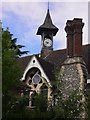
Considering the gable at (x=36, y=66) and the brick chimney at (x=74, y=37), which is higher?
the brick chimney at (x=74, y=37)

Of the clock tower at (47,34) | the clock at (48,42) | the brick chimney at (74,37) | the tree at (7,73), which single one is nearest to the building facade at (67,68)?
the brick chimney at (74,37)

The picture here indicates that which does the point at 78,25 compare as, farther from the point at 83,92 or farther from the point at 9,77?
the point at 9,77

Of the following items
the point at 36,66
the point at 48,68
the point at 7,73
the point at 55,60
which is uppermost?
the point at 55,60

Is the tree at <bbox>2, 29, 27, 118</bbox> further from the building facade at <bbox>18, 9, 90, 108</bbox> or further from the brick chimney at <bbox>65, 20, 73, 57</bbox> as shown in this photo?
the brick chimney at <bbox>65, 20, 73, 57</bbox>

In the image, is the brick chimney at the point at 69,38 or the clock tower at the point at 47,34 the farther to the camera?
the clock tower at the point at 47,34

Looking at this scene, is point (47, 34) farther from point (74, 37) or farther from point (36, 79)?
point (74, 37)

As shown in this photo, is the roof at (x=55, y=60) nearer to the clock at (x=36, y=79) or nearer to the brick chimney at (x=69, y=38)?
the clock at (x=36, y=79)

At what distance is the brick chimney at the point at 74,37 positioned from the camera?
119 feet

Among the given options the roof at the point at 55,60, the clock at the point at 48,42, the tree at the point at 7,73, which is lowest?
the tree at the point at 7,73

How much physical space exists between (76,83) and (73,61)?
2.37 m

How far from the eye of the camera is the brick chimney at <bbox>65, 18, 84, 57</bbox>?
119 feet

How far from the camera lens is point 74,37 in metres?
36.6

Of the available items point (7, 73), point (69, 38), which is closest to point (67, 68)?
point (69, 38)

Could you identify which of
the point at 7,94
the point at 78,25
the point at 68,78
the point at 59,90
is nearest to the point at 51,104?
the point at 59,90
